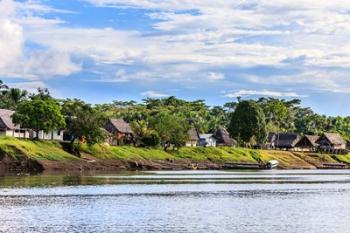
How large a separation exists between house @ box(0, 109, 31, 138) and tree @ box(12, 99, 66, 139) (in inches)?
377

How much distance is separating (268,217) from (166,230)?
11.8 meters

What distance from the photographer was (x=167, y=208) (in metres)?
65.6

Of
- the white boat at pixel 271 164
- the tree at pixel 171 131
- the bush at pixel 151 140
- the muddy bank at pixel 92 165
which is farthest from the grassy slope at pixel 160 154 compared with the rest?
the white boat at pixel 271 164

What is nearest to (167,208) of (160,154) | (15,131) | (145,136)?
(15,131)

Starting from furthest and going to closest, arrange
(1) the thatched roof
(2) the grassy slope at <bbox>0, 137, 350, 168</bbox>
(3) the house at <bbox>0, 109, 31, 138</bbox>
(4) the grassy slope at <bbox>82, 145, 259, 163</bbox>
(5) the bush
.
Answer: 1. (5) the bush
2. (3) the house at <bbox>0, 109, 31, 138</bbox>
3. (1) the thatched roof
4. (4) the grassy slope at <bbox>82, 145, 259, 163</bbox>
5. (2) the grassy slope at <bbox>0, 137, 350, 168</bbox>

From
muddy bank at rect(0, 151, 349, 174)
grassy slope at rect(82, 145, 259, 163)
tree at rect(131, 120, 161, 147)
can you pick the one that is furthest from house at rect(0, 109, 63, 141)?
tree at rect(131, 120, 161, 147)

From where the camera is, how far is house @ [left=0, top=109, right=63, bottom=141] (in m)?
160

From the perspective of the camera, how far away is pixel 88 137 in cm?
15375

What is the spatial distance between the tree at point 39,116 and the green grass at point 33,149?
3691 millimetres

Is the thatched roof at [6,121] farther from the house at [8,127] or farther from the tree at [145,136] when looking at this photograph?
the tree at [145,136]

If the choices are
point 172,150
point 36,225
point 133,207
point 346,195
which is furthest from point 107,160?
point 36,225

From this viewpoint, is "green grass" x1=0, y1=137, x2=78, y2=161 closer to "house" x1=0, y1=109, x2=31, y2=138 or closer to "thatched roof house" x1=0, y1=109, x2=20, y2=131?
"thatched roof house" x1=0, y1=109, x2=20, y2=131

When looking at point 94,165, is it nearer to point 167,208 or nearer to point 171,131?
point 171,131

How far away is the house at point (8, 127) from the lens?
160 meters
